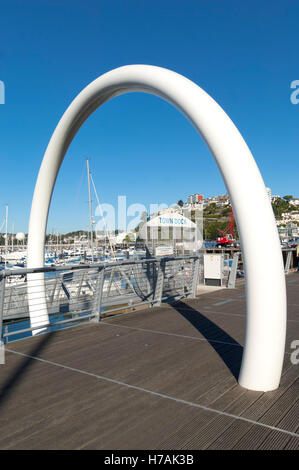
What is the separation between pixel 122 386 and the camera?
3.38 metres

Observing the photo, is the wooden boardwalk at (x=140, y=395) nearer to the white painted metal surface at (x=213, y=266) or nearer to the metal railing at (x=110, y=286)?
the metal railing at (x=110, y=286)

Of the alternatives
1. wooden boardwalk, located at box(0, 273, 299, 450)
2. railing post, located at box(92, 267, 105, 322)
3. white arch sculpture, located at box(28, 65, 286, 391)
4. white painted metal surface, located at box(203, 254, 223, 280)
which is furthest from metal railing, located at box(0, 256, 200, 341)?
white arch sculpture, located at box(28, 65, 286, 391)

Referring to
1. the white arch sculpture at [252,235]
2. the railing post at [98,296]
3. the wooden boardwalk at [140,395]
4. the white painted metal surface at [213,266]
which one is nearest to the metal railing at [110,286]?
the railing post at [98,296]

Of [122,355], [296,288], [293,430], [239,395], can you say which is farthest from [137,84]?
[296,288]

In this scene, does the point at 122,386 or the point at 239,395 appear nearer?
the point at 239,395

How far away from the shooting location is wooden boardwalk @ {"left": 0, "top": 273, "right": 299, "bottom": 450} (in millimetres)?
2451

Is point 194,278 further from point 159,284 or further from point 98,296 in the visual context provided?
point 98,296

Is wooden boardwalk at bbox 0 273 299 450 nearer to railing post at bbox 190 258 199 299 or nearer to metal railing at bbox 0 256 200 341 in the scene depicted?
metal railing at bbox 0 256 200 341

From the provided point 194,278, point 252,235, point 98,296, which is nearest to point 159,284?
point 194,278

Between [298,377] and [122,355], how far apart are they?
6.44 ft

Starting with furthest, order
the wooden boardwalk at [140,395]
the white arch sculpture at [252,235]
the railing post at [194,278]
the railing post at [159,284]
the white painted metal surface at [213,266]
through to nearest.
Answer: the white painted metal surface at [213,266]
the railing post at [194,278]
the railing post at [159,284]
the white arch sculpture at [252,235]
the wooden boardwalk at [140,395]

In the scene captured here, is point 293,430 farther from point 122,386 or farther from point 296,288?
point 296,288

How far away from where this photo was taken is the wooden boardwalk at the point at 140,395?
96.5 inches

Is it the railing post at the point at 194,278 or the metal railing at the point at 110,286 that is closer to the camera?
the metal railing at the point at 110,286
